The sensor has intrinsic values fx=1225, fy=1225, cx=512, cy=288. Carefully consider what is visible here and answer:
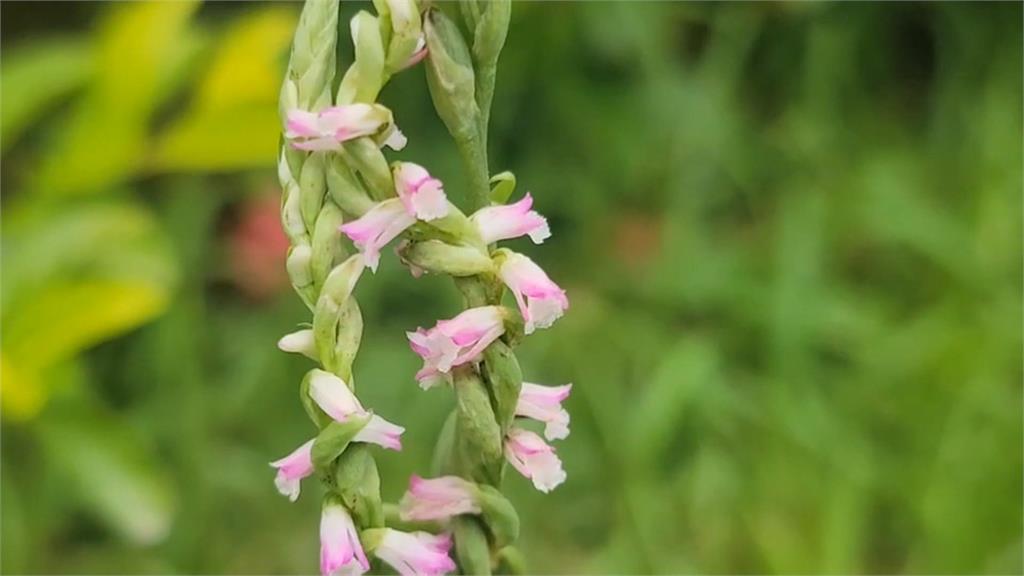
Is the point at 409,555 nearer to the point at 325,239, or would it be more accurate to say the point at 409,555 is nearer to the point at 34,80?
the point at 325,239

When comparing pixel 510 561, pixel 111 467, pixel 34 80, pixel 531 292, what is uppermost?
pixel 531 292

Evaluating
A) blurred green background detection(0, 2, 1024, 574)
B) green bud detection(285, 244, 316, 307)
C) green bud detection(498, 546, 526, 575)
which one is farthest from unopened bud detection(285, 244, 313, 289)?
blurred green background detection(0, 2, 1024, 574)

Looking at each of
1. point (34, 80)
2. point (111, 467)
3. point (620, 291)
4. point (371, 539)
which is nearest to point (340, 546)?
point (371, 539)

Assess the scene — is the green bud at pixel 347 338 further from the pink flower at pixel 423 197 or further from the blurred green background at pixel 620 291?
the blurred green background at pixel 620 291

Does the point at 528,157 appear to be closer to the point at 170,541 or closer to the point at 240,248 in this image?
the point at 240,248

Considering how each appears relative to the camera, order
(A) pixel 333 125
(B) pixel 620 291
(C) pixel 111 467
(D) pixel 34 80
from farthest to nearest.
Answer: (B) pixel 620 291 < (D) pixel 34 80 < (C) pixel 111 467 < (A) pixel 333 125

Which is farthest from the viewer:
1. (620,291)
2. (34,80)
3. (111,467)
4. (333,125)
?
(620,291)

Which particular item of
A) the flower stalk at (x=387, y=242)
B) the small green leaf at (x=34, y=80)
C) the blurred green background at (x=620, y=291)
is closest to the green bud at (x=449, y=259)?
the flower stalk at (x=387, y=242)
